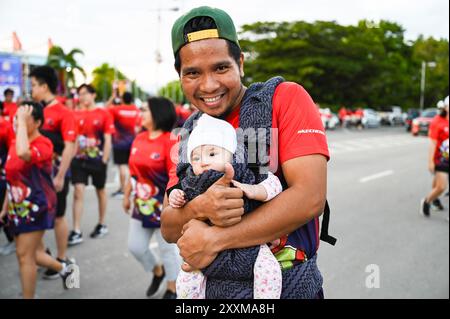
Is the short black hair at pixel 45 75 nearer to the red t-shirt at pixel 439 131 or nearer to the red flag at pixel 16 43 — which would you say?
the red t-shirt at pixel 439 131

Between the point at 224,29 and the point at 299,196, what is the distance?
62 cm

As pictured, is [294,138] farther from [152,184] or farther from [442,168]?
[442,168]

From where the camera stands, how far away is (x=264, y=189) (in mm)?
1483

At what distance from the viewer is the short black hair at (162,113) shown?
4328 millimetres

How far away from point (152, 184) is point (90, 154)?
2680 millimetres

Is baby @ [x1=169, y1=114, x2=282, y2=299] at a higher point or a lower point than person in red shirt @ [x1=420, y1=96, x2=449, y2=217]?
higher

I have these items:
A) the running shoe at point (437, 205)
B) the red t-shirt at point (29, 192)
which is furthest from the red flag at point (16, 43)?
the red t-shirt at point (29, 192)

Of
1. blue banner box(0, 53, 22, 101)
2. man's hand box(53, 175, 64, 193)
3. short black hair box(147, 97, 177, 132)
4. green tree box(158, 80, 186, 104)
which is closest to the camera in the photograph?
short black hair box(147, 97, 177, 132)

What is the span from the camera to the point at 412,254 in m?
5.67

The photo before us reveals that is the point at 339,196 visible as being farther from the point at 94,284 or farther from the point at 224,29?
the point at 224,29

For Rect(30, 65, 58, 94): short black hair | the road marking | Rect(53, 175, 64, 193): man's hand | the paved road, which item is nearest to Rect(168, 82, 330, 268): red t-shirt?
the paved road

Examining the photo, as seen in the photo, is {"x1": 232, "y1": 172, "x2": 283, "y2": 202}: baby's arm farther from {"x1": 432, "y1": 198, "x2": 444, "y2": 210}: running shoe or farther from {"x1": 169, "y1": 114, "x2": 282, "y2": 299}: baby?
{"x1": 432, "y1": 198, "x2": 444, "y2": 210}: running shoe

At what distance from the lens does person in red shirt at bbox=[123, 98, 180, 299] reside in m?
4.23

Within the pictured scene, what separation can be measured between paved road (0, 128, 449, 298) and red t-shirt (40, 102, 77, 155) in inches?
58.3
